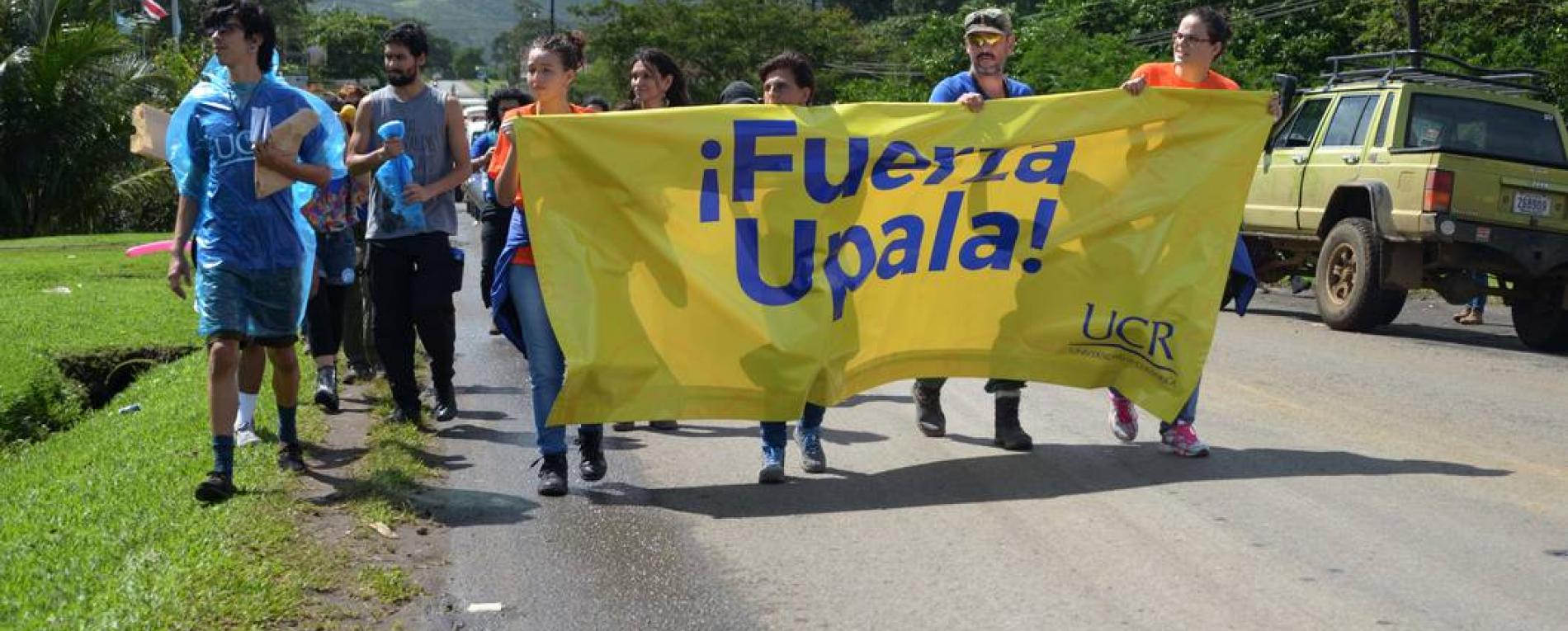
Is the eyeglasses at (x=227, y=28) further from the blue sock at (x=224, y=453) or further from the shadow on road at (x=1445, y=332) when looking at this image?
the shadow on road at (x=1445, y=332)

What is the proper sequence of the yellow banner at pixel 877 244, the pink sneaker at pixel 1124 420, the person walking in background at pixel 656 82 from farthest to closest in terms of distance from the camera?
the person walking in background at pixel 656 82 < the pink sneaker at pixel 1124 420 < the yellow banner at pixel 877 244

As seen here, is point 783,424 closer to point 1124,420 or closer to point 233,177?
point 1124,420

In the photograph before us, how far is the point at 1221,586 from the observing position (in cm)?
555

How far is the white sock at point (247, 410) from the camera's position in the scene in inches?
312

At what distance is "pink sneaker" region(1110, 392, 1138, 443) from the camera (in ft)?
26.7

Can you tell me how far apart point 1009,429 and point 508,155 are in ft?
8.21

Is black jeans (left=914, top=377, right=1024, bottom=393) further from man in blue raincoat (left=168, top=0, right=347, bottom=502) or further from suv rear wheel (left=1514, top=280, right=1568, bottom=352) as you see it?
suv rear wheel (left=1514, top=280, right=1568, bottom=352)

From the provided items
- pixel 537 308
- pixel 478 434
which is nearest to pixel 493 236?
pixel 537 308

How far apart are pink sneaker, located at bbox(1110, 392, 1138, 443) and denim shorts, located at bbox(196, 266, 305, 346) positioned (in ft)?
11.7

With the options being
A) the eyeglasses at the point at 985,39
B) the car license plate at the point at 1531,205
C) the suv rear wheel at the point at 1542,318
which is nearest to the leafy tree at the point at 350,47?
the suv rear wheel at the point at 1542,318

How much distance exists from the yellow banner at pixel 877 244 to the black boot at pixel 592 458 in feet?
0.91

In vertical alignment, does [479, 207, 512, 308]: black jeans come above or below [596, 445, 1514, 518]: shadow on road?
above

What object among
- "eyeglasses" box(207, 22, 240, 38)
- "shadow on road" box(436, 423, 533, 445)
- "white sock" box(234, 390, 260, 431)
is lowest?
"shadow on road" box(436, 423, 533, 445)

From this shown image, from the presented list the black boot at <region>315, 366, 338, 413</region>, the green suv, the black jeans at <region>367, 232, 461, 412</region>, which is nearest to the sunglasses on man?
the black jeans at <region>367, 232, 461, 412</region>
